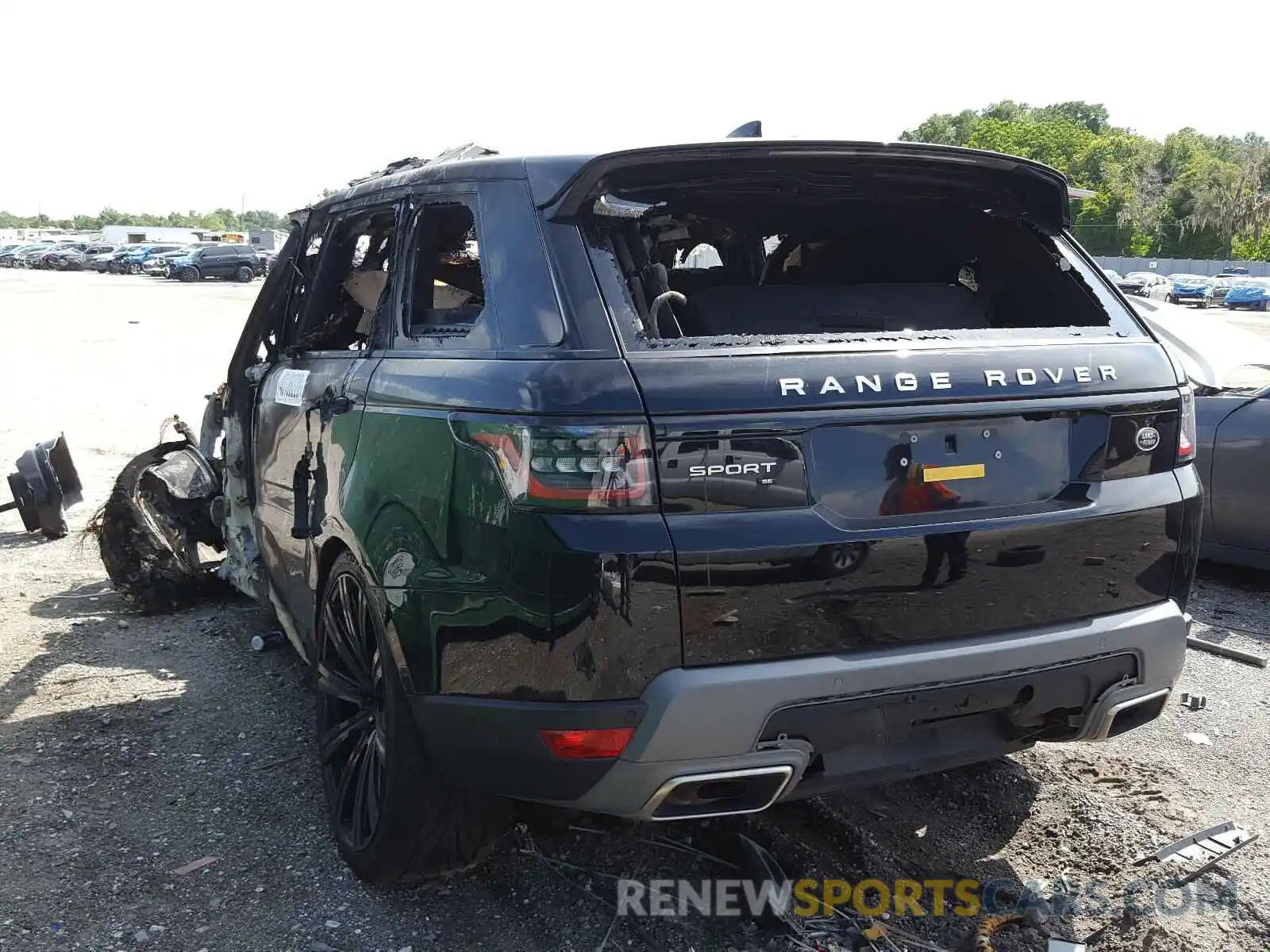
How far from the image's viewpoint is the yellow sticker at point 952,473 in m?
2.53

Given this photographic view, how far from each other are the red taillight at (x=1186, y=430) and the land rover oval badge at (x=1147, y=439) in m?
0.10

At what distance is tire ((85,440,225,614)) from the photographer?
218 inches

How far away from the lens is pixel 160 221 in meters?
166

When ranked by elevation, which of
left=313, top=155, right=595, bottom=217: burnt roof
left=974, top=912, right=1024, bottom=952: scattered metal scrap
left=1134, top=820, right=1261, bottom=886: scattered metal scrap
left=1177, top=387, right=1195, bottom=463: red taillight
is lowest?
left=1134, top=820, right=1261, bottom=886: scattered metal scrap

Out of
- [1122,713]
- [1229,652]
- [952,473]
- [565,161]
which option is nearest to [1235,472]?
[1229,652]

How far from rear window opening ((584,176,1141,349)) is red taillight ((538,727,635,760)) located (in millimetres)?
890

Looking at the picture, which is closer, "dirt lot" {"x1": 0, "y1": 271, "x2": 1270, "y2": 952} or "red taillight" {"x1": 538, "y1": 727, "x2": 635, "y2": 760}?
"red taillight" {"x1": 538, "y1": 727, "x2": 635, "y2": 760}

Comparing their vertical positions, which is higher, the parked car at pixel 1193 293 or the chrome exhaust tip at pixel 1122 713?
the chrome exhaust tip at pixel 1122 713

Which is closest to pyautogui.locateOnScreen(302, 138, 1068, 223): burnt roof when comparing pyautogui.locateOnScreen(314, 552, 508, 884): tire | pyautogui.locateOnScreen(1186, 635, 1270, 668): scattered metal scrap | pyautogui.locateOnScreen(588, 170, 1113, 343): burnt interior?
pyautogui.locateOnScreen(588, 170, 1113, 343): burnt interior

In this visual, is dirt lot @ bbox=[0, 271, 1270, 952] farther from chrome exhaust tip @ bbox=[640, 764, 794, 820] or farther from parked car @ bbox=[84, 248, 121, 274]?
parked car @ bbox=[84, 248, 121, 274]

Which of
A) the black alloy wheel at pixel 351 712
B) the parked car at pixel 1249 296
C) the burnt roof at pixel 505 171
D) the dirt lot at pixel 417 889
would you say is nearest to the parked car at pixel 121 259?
the parked car at pixel 1249 296

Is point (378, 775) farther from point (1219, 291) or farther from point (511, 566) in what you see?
point (1219, 291)

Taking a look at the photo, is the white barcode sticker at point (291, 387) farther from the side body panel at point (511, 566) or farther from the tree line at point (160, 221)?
the tree line at point (160, 221)

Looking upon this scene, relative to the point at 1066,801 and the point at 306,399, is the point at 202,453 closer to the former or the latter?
the point at 306,399
